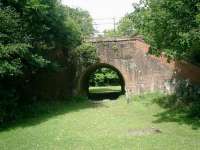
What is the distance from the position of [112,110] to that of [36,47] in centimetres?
539

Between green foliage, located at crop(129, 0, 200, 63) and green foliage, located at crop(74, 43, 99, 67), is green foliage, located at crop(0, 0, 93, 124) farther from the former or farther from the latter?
green foliage, located at crop(129, 0, 200, 63)

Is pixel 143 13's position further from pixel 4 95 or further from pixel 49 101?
pixel 49 101

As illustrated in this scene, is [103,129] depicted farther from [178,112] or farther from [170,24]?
[178,112]

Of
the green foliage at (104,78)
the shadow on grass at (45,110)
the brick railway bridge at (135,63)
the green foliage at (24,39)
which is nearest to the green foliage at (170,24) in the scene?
the green foliage at (24,39)

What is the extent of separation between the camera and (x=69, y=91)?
81.0ft

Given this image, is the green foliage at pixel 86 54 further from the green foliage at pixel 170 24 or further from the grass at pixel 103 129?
the green foliage at pixel 170 24

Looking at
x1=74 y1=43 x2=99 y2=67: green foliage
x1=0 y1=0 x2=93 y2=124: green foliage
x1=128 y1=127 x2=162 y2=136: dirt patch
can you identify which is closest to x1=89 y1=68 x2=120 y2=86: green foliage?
x1=74 y1=43 x2=99 y2=67: green foliage

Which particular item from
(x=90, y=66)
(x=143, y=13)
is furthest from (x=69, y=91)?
(x=143, y=13)

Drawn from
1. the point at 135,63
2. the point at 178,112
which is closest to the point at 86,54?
the point at 135,63

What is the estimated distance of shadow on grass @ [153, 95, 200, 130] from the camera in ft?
51.4

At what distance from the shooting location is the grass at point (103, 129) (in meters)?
11.4

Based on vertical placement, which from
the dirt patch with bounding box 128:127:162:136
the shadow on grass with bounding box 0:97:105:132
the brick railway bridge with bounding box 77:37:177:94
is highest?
the brick railway bridge with bounding box 77:37:177:94

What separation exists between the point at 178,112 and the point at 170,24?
5.77m

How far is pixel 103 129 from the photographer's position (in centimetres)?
1409
